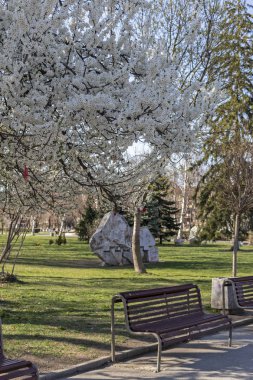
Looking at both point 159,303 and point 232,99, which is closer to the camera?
point 159,303

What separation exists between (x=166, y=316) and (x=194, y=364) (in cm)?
97

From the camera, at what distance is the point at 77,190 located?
11.0 meters

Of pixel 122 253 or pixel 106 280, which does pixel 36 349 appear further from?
pixel 122 253

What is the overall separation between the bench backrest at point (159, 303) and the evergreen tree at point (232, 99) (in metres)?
7.89

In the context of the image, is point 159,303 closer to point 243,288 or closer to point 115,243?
point 243,288

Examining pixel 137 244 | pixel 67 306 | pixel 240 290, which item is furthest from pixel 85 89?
pixel 137 244

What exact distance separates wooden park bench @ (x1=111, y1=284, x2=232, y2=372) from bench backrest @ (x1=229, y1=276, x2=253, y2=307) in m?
1.27

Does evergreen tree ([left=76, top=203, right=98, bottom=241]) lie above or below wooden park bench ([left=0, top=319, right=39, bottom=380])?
above

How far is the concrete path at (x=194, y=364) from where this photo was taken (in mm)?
6527

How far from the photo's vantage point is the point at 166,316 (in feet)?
26.0

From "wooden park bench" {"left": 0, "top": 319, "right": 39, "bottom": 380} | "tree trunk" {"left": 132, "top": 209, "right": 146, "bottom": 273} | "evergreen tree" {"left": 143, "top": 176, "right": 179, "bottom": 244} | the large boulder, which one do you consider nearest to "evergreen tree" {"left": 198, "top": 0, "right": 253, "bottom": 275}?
"tree trunk" {"left": 132, "top": 209, "right": 146, "bottom": 273}

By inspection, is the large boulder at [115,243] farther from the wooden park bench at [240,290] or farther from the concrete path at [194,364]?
the concrete path at [194,364]

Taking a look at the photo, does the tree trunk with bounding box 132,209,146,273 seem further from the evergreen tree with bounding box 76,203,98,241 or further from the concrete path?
the evergreen tree with bounding box 76,203,98,241

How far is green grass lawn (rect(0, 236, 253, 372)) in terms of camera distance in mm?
7681
